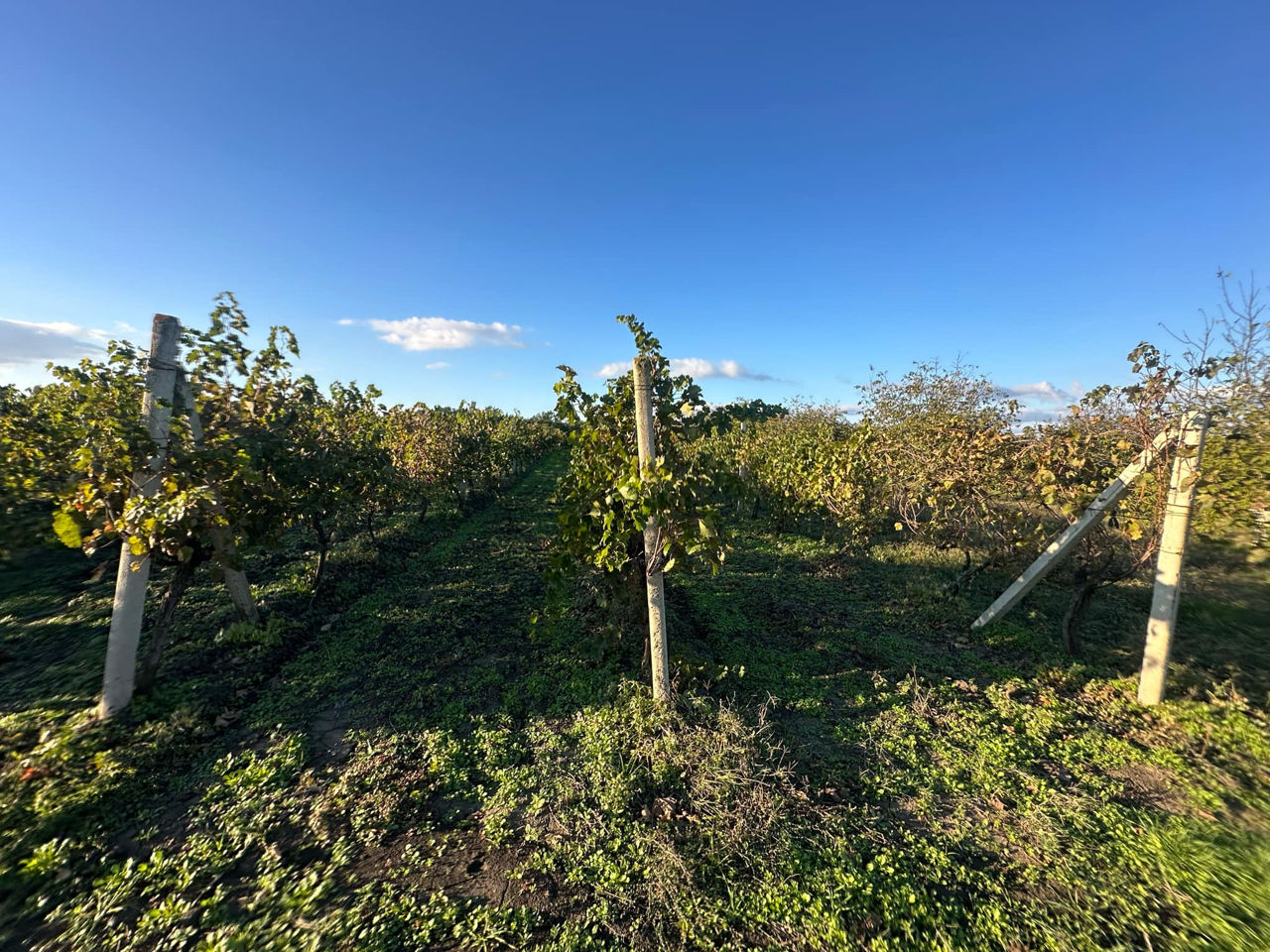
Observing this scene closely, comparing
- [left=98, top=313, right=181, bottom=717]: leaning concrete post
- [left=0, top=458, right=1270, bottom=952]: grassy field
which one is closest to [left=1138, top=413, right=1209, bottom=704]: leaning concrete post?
[left=0, top=458, right=1270, bottom=952]: grassy field

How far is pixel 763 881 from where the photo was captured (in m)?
3.13

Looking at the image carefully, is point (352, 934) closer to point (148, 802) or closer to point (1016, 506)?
point (148, 802)

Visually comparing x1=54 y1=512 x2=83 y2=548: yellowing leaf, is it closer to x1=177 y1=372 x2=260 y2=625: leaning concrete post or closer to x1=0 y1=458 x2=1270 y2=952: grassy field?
x1=177 y1=372 x2=260 y2=625: leaning concrete post

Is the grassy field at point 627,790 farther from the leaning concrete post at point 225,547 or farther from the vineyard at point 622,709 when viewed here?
the leaning concrete post at point 225,547

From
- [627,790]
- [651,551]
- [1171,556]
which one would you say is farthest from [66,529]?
[1171,556]

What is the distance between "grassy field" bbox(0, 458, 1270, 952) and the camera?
295cm

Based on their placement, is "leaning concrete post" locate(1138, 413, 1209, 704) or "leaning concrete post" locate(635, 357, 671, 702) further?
"leaning concrete post" locate(1138, 413, 1209, 704)

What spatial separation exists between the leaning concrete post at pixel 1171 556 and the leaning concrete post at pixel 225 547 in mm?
9921

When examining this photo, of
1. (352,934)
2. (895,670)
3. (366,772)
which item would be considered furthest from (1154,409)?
(366,772)

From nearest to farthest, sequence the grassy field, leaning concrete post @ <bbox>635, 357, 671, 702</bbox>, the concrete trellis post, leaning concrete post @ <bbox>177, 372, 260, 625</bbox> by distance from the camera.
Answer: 1. the grassy field
2. leaning concrete post @ <bbox>635, 357, 671, 702</bbox>
3. leaning concrete post @ <bbox>177, 372, 260, 625</bbox>
4. the concrete trellis post

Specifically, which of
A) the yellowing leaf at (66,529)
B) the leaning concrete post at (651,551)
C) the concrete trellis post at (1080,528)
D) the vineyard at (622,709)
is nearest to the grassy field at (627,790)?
the vineyard at (622,709)

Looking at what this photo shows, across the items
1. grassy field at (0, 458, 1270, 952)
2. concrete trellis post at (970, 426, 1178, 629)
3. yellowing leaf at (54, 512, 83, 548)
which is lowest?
grassy field at (0, 458, 1270, 952)

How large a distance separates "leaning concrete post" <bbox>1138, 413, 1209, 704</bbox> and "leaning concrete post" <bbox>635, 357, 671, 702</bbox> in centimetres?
533

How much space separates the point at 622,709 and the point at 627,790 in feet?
3.52
